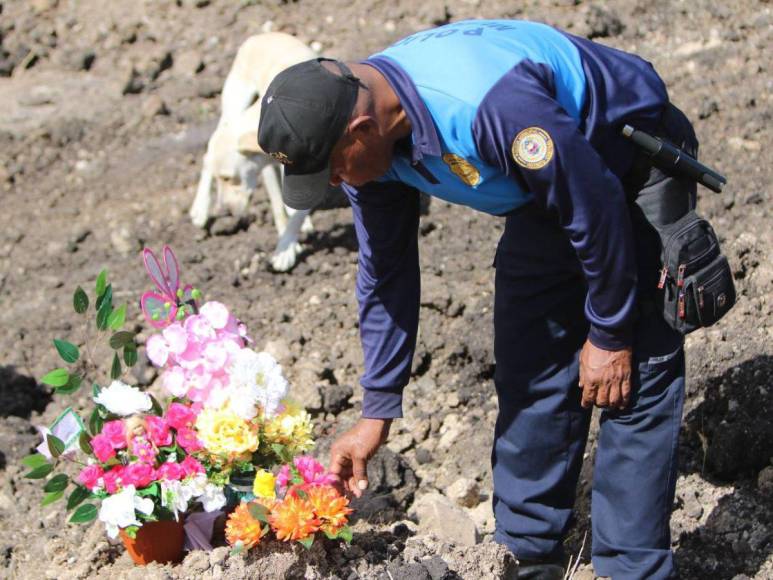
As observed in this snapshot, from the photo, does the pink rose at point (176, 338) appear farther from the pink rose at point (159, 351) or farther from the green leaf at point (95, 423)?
the green leaf at point (95, 423)

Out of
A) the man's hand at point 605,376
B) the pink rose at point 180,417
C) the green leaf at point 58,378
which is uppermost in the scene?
the man's hand at point 605,376

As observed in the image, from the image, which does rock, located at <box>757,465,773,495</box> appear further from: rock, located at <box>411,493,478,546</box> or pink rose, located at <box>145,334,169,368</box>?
pink rose, located at <box>145,334,169,368</box>

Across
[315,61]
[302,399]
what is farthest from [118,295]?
[315,61]

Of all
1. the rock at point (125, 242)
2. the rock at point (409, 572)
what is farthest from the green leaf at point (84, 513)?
the rock at point (125, 242)

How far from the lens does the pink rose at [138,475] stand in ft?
9.57

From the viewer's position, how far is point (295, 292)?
544 centimetres

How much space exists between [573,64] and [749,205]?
2.69 metres

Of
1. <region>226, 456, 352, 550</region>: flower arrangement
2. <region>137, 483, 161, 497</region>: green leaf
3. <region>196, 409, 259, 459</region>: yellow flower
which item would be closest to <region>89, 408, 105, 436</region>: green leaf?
<region>137, 483, 161, 497</region>: green leaf

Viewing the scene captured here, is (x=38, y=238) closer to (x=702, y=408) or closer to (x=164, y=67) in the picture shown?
(x=164, y=67)

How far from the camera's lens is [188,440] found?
2957 millimetres

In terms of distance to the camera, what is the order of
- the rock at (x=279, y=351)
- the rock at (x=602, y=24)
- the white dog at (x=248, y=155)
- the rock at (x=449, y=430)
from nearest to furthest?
the rock at (x=449, y=430) → the rock at (x=279, y=351) → the white dog at (x=248, y=155) → the rock at (x=602, y=24)

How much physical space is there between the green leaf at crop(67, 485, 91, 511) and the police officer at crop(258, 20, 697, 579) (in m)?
0.68

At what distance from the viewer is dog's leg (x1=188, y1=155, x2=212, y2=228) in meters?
6.36

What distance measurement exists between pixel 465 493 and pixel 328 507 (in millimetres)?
1152
